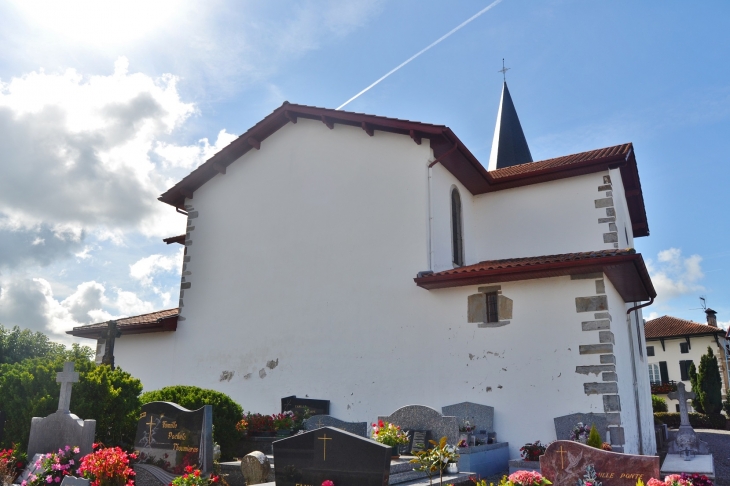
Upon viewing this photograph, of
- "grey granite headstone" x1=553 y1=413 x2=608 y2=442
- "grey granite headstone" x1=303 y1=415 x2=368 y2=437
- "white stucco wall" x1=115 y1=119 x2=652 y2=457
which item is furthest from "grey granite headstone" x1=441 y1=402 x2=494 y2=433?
"grey granite headstone" x1=303 y1=415 x2=368 y2=437

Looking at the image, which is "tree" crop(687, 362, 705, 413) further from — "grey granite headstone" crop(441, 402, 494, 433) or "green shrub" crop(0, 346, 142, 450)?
"green shrub" crop(0, 346, 142, 450)

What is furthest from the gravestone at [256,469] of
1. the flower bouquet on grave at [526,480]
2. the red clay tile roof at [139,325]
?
the red clay tile roof at [139,325]

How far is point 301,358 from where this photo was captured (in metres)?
14.1

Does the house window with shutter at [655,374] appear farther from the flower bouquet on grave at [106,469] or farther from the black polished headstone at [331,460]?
the flower bouquet on grave at [106,469]

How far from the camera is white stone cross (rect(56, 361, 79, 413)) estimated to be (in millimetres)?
9344

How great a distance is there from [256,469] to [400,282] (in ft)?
17.7

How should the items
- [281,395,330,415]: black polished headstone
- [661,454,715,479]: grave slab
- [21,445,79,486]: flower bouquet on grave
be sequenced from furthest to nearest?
[281,395,330,415]: black polished headstone → [661,454,715,479]: grave slab → [21,445,79,486]: flower bouquet on grave

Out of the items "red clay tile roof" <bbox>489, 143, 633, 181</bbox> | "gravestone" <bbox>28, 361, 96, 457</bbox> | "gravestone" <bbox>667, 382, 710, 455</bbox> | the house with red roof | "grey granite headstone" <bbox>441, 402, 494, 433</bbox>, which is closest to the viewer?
"gravestone" <bbox>28, 361, 96, 457</bbox>

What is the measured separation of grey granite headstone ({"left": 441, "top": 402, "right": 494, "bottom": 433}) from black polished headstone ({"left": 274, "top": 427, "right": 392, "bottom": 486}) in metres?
5.00

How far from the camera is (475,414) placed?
11.6 meters

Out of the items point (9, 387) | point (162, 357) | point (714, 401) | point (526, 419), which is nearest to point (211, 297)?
point (162, 357)

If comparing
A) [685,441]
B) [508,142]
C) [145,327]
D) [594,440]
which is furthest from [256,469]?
[508,142]

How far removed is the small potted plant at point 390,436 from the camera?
932 cm

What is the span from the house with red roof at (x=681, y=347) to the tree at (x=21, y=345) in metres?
37.3
